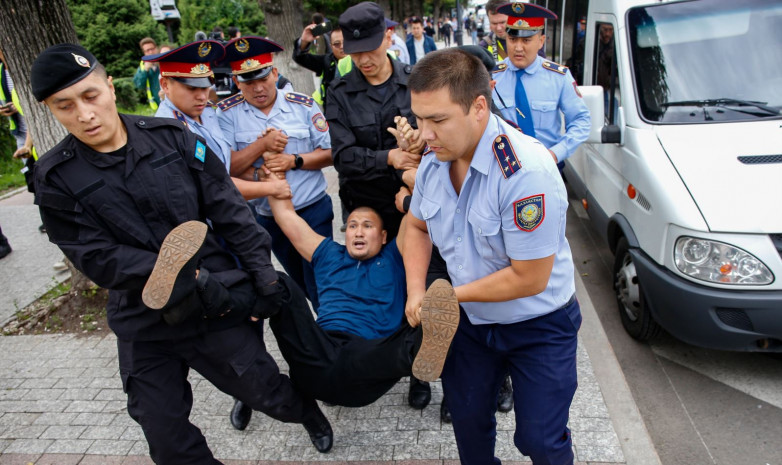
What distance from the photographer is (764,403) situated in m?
3.28

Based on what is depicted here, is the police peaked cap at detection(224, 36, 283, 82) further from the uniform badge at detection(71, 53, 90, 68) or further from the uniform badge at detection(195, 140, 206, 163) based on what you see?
the uniform badge at detection(71, 53, 90, 68)

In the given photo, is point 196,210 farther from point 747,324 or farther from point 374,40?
point 747,324

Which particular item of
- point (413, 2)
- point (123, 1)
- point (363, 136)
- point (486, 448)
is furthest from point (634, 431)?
point (413, 2)

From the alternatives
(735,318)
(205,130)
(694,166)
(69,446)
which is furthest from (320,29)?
(735,318)

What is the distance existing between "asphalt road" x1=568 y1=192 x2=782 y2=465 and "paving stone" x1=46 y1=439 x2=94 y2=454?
3109 millimetres

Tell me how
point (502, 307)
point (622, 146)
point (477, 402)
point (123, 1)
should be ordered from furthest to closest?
point (123, 1) < point (622, 146) < point (477, 402) < point (502, 307)

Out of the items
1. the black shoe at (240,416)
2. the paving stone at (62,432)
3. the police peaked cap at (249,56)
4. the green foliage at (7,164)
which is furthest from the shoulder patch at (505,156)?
the green foliage at (7,164)

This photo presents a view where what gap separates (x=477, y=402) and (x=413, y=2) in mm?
34419

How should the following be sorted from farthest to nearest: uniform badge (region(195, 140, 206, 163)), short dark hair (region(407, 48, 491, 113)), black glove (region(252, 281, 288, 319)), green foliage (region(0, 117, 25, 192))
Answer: green foliage (region(0, 117, 25, 192))
black glove (region(252, 281, 288, 319))
uniform badge (region(195, 140, 206, 163))
short dark hair (region(407, 48, 491, 113))

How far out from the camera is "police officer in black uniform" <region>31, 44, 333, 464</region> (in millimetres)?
2207

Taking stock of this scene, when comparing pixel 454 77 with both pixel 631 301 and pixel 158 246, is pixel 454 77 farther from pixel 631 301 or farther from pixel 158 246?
pixel 631 301

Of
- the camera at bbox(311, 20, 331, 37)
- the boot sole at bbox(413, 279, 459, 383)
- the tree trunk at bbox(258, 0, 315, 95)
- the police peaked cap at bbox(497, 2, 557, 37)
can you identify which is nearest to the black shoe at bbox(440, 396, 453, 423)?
the boot sole at bbox(413, 279, 459, 383)

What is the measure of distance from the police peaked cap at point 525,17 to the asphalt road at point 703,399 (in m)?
2.13

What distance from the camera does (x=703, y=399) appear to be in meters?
3.37
